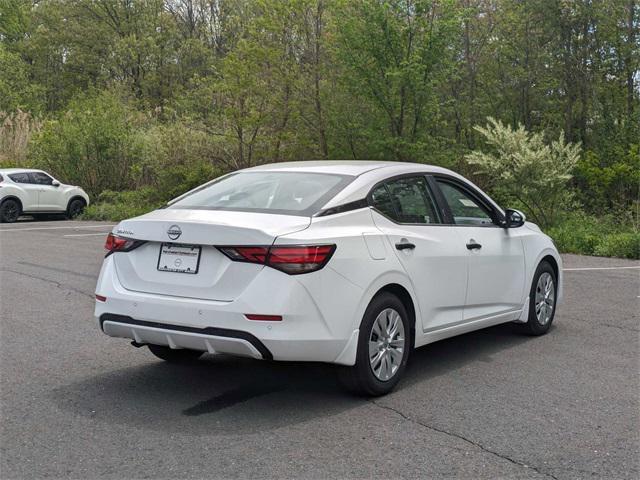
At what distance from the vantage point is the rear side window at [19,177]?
2403 cm

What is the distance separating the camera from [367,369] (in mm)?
5531

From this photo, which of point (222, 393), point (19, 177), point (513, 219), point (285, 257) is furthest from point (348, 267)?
point (19, 177)

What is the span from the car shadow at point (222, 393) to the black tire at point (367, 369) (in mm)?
115

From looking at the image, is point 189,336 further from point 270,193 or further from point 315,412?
point 270,193

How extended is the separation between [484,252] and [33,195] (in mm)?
19890

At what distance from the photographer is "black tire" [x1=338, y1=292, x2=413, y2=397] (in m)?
5.49

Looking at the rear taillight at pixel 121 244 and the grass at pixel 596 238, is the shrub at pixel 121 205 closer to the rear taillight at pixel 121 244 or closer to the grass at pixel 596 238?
the grass at pixel 596 238

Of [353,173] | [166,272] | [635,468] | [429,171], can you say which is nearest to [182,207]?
[166,272]

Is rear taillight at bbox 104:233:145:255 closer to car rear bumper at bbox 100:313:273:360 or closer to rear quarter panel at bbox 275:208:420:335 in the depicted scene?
car rear bumper at bbox 100:313:273:360

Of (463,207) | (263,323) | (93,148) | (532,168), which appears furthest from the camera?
(93,148)

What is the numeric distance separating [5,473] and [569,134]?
21.1 metres

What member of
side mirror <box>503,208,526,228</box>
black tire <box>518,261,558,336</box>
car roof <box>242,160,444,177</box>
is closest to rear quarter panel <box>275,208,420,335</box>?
car roof <box>242,160,444,177</box>

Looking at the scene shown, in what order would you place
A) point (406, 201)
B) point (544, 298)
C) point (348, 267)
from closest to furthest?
point (348, 267), point (406, 201), point (544, 298)

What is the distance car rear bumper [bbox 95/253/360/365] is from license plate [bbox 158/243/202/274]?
19cm
